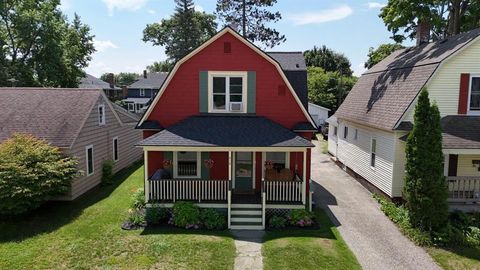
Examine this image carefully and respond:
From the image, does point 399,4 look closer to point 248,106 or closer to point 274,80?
point 274,80

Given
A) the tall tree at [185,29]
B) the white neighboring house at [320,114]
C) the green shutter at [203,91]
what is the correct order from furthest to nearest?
the tall tree at [185,29], the white neighboring house at [320,114], the green shutter at [203,91]

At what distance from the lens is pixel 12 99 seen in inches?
722

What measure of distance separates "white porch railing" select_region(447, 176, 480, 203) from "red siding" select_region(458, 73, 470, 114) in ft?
10.2

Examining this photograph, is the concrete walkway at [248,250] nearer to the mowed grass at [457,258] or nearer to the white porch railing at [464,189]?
the mowed grass at [457,258]

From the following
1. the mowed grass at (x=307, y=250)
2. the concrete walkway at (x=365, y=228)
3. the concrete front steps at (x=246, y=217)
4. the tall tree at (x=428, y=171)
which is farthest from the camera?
the concrete front steps at (x=246, y=217)

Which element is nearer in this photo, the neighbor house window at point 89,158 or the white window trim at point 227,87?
the white window trim at point 227,87

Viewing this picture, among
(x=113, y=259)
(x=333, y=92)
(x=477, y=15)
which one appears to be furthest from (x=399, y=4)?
(x=333, y=92)

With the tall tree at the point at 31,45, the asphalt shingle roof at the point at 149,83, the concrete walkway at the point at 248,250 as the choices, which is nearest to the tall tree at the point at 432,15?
the concrete walkway at the point at 248,250

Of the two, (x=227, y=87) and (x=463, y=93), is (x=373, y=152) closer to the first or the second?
(x=463, y=93)

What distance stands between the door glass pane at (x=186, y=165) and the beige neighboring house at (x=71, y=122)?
16.3ft

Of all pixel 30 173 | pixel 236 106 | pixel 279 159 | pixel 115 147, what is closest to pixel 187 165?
pixel 236 106

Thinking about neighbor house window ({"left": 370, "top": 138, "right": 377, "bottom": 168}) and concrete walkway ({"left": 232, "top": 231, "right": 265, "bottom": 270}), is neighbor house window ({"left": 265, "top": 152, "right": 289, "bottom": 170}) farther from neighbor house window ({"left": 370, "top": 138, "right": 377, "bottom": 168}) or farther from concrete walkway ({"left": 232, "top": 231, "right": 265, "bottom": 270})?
neighbor house window ({"left": 370, "top": 138, "right": 377, "bottom": 168})

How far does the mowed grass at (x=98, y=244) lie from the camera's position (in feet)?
32.9

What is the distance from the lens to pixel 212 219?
41.7 feet
